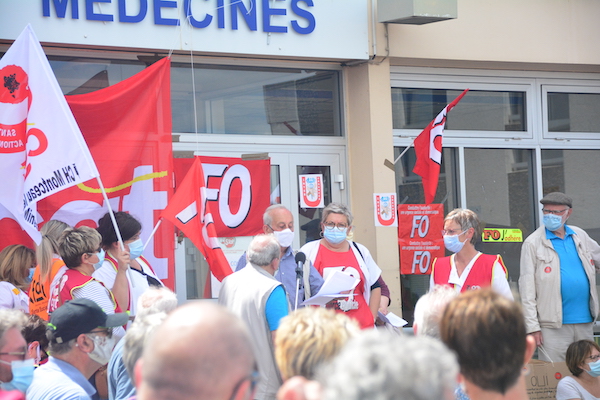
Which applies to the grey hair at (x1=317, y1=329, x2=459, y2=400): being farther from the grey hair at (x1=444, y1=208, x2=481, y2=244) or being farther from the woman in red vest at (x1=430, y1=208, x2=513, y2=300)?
the grey hair at (x1=444, y1=208, x2=481, y2=244)

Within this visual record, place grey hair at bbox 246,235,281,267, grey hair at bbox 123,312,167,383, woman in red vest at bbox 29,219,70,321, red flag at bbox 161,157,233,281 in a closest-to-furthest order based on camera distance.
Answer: grey hair at bbox 123,312,167,383 < grey hair at bbox 246,235,281,267 < woman in red vest at bbox 29,219,70,321 < red flag at bbox 161,157,233,281

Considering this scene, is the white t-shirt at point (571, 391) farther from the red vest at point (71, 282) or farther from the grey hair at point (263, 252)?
the red vest at point (71, 282)

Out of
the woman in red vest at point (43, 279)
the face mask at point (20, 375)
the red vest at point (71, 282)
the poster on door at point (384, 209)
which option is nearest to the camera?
the face mask at point (20, 375)

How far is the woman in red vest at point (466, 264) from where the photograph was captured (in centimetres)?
582

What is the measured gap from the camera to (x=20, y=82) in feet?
16.4

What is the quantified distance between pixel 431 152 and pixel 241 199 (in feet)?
6.20

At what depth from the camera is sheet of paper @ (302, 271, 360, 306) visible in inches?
198

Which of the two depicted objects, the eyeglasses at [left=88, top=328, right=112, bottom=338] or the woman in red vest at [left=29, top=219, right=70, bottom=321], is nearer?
the eyeglasses at [left=88, top=328, right=112, bottom=338]

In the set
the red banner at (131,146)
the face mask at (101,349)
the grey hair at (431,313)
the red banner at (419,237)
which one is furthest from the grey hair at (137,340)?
the red banner at (419,237)

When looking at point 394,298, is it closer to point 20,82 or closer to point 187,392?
point 20,82

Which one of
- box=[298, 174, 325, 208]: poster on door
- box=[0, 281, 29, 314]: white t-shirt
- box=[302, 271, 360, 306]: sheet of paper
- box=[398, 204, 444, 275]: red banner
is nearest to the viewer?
box=[302, 271, 360, 306]: sheet of paper

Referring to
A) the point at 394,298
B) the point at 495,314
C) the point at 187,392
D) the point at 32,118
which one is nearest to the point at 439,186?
the point at 394,298

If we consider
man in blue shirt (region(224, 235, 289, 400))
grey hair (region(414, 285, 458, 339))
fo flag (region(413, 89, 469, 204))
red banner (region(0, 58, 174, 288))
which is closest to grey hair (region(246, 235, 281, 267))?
man in blue shirt (region(224, 235, 289, 400))

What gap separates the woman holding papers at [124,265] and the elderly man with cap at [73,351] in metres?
1.25
